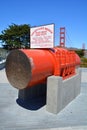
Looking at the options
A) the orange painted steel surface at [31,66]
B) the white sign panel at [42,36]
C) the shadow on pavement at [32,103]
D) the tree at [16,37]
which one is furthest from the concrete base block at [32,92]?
the tree at [16,37]

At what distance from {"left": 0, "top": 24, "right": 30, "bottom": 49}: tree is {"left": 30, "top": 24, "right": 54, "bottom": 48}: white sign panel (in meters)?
25.9

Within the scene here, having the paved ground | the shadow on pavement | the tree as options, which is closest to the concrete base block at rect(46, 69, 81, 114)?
the paved ground

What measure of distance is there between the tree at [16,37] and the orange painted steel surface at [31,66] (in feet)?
87.1

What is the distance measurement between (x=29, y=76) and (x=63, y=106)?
183cm

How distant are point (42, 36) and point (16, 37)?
27938 mm

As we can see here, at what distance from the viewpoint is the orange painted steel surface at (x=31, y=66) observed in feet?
17.4

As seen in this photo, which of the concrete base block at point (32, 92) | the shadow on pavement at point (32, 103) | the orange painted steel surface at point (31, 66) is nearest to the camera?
the orange painted steel surface at point (31, 66)

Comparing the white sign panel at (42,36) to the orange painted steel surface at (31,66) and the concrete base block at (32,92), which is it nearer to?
the orange painted steel surface at (31,66)

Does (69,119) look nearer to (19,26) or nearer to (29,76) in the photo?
(29,76)

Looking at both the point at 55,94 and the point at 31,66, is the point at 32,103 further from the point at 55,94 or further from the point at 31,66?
the point at 31,66

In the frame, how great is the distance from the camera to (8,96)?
25.5ft

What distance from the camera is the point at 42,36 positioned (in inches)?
262

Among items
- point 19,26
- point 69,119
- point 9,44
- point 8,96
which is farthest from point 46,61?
point 19,26

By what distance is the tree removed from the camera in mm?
→ 33031
